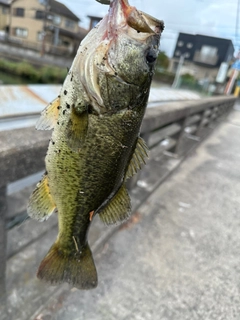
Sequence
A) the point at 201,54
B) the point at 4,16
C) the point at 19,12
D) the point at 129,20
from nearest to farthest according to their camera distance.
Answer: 1. the point at 129,20
2. the point at 19,12
3. the point at 4,16
4. the point at 201,54

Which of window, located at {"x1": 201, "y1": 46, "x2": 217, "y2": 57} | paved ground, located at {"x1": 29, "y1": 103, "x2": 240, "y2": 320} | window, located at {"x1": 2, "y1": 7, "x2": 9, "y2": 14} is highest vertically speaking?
window, located at {"x1": 201, "y1": 46, "x2": 217, "y2": 57}

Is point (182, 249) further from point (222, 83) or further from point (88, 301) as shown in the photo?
point (222, 83)

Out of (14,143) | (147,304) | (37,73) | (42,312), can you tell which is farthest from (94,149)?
(37,73)

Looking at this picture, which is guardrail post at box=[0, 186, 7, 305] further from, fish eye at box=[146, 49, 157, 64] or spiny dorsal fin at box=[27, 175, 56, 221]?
fish eye at box=[146, 49, 157, 64]

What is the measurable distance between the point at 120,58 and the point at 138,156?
1.47 feet

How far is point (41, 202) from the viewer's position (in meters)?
1.26

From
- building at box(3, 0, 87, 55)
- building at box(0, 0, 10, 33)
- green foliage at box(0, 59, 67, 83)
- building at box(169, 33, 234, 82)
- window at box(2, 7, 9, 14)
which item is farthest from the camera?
window at box(2, 7, 9, 14)

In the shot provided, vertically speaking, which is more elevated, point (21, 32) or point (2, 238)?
point (2, 238)

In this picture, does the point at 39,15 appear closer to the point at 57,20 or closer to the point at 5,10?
the point at 57,20

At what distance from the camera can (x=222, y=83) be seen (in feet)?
70.7

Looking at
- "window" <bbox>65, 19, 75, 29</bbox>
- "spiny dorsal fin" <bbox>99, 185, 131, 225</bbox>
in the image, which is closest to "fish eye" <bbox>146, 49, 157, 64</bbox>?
"spiny dorsal fin" <bbox>99, 185, 131, 225</bbox>

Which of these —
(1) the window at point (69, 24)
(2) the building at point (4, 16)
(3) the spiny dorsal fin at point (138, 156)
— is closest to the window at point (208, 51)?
(1) the window at point (69, 24)


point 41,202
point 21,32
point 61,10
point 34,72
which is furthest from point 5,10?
point 41,202

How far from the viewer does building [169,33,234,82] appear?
4112 centimetres
